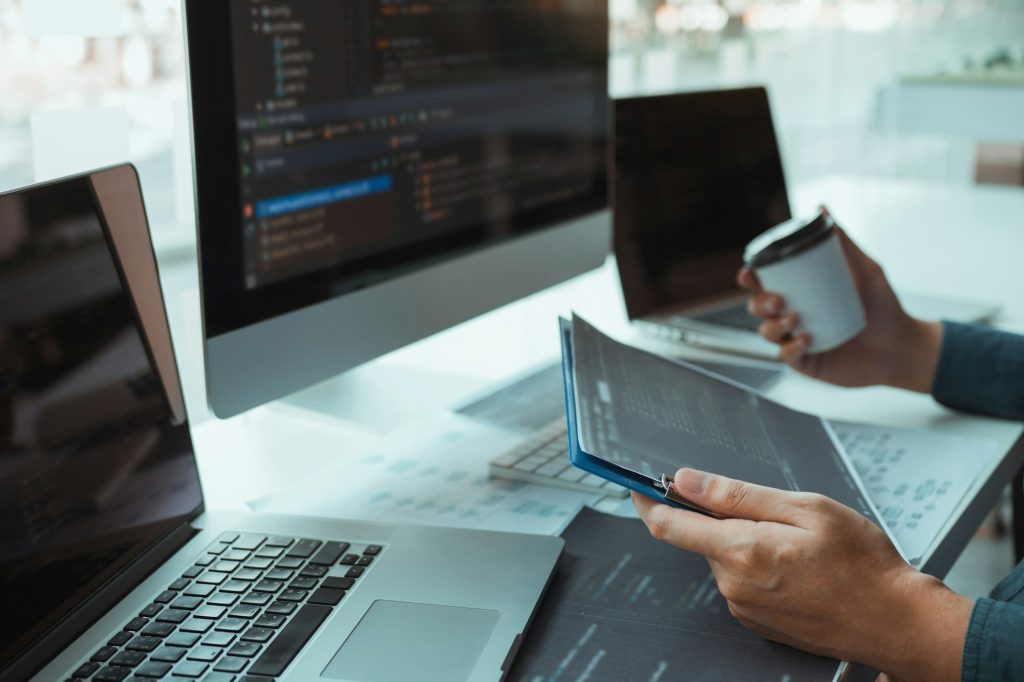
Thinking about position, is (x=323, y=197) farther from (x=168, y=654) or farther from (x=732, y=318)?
(x=732, y=318)

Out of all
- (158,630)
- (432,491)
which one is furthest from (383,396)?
(158,630)

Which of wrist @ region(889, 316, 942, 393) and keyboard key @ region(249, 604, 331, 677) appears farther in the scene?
wrist @ region(889, 316, 942, 393)

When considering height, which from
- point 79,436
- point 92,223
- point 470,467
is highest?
point 92,223

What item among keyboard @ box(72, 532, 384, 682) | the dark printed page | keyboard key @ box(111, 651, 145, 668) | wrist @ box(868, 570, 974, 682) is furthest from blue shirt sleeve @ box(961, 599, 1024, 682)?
keyboard key @ box(111, 651, 145, 668)

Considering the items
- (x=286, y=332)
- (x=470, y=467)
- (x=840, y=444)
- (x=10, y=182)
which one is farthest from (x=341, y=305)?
(x=840, y=444)

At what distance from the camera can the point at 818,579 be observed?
1.85 feet

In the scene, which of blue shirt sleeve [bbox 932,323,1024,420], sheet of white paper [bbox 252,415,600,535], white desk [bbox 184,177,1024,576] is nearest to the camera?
sheet of white paper [bbox 252,415,600,535]

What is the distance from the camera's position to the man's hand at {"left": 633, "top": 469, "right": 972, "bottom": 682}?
0.56 m

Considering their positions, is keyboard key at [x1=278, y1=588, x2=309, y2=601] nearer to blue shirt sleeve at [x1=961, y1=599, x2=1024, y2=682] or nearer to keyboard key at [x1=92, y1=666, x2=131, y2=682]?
keyboard key at [x1=92, y1=666, x2=131, y2=682]

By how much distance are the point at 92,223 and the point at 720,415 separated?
47 centimetres

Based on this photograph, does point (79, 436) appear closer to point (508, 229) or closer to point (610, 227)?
point (508, 229)

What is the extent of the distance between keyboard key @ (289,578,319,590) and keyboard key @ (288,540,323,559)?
0.03 m

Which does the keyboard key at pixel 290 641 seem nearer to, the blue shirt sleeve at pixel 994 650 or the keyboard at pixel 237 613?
the keyboard at pixel 237 613

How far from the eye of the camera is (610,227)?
125 centimetres
